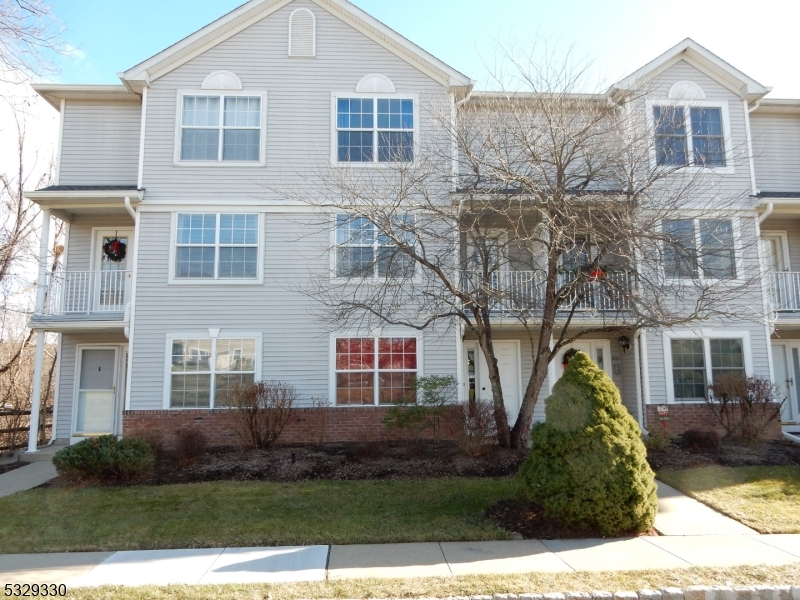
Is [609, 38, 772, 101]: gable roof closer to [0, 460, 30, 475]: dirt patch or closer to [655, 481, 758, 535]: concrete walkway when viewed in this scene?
[655, 481, 758, 535]: concrete walkway

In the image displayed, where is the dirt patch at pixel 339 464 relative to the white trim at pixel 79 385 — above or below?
below

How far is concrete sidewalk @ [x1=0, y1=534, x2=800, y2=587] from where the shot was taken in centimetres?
593

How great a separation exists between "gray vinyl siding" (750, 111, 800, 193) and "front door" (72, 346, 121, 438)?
1735 cm

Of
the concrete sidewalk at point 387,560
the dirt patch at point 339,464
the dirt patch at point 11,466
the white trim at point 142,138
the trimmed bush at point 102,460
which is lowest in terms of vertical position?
the concrete sidewalk at point 387,560

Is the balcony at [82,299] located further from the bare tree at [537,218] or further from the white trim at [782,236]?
the white trim at [782,236]

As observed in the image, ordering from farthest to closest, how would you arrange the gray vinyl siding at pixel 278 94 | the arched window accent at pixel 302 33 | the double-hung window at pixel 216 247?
the arched window accent at pixel 302 33
the gray vinyl siding at pixel 278 94
the double-hung window at pixel 216 247

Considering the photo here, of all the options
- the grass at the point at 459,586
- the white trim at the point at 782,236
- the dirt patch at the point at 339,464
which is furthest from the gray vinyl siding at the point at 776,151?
the grass at the point at 459,586

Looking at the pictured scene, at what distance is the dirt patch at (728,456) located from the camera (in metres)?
10.7

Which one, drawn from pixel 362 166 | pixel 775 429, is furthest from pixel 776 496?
pixel 362 166

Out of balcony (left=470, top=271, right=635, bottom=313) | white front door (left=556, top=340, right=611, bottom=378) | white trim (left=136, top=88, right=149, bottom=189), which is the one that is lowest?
white front door (left=556, top=340, right=611, bottom=378)

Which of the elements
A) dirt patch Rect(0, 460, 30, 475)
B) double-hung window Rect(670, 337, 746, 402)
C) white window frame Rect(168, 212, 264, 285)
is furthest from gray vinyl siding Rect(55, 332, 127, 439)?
double-hung window Rect(670, 337, 746, 402)

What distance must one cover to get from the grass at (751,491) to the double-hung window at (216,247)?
971cm

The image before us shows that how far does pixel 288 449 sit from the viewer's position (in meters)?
11.9

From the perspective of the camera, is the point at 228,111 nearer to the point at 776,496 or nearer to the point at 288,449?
the point at 288,449
